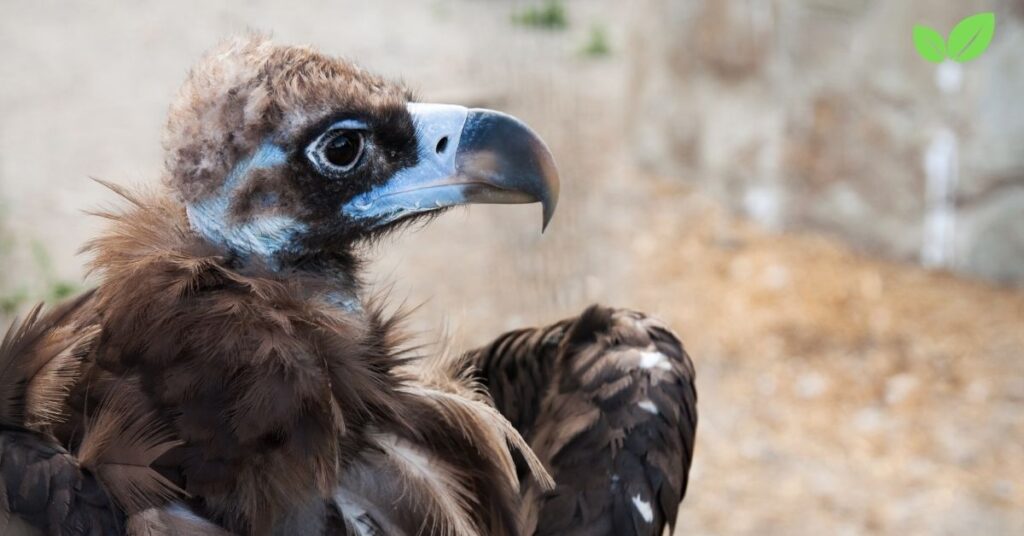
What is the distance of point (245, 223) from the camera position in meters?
1.64

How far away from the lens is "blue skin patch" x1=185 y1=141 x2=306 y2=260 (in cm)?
163

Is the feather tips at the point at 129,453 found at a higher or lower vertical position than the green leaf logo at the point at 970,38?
lower

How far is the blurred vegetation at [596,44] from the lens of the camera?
8.25 m

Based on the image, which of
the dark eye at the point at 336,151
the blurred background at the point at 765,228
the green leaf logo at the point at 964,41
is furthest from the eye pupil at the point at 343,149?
the blurred background at the point at 765,228

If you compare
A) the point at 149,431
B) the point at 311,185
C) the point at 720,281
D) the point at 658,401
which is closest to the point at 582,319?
the point at 658,401

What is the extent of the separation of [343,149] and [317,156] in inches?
1.6

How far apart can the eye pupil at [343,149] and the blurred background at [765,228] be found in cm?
180

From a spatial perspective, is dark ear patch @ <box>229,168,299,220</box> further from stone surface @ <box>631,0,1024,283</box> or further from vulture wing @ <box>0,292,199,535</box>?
stone surface @ <box>631,0,1024,283</box>

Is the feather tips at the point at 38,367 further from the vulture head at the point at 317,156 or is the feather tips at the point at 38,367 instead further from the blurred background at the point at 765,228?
the blurred background at the point at 765,228

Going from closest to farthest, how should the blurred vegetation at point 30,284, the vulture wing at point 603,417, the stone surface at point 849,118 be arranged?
1. the vulture wing at point 603,417
2. the blurred vegetation at point 30,284
3. the stone surface at point 849,118

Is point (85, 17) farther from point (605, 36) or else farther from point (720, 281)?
point (720, 281)

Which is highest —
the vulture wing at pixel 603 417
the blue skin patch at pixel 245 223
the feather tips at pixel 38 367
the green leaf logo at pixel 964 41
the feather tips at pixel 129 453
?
the green leaf logo at pixel 964 41

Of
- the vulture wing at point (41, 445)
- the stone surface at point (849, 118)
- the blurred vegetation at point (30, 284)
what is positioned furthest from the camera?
the stone surface at point (849, 118)

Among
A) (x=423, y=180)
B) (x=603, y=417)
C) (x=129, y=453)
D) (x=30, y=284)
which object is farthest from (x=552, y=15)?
(x=129, y=453)
